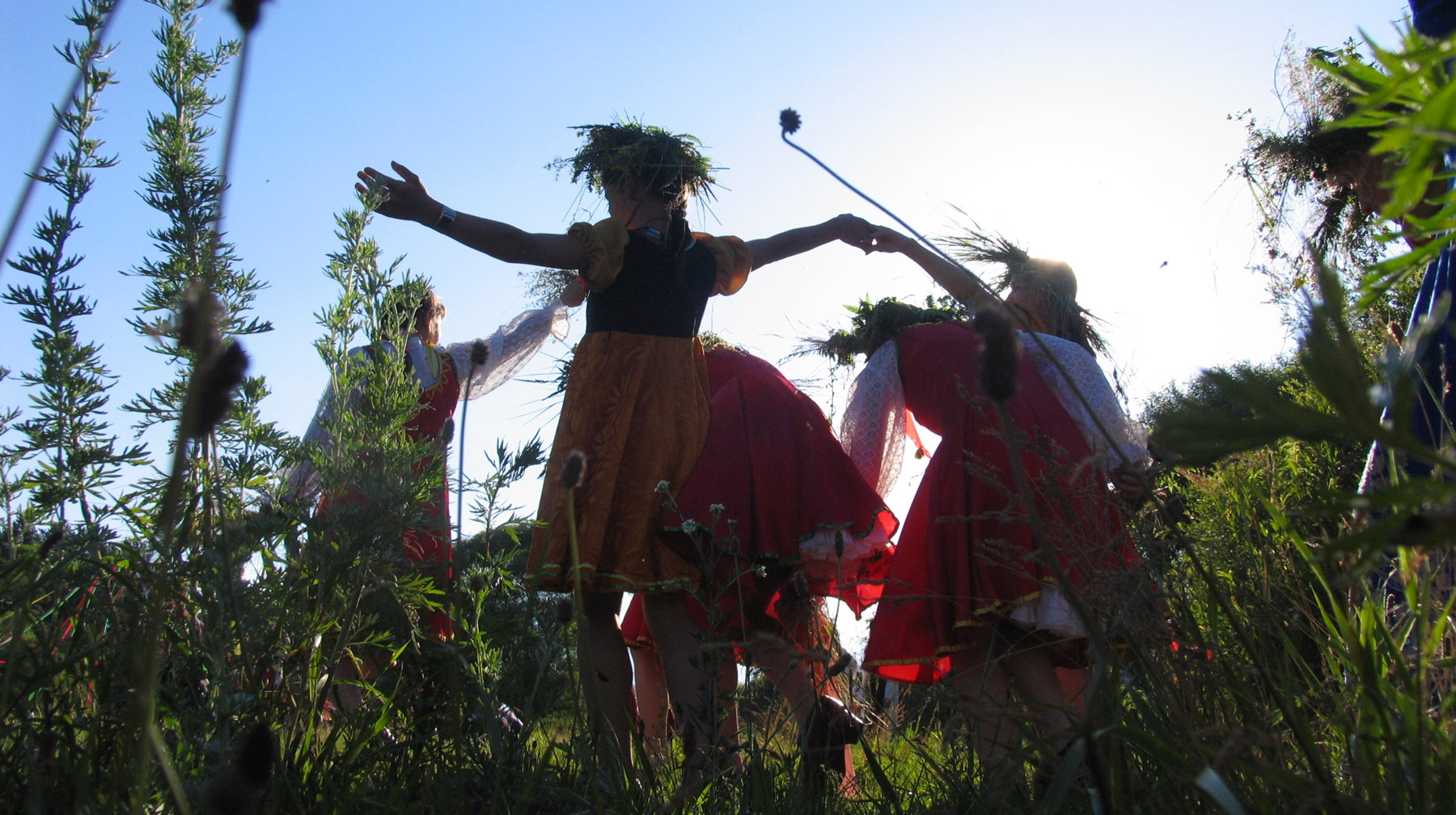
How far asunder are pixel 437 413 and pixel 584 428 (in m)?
1.74

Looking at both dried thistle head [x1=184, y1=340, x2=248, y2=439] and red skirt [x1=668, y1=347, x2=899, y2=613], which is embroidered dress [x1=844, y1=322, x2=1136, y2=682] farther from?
dried thistle head [x1=184, y1=340, x2=248, y2=439]

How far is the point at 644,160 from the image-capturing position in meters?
3.91

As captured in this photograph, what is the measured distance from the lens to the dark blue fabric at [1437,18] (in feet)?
6.14

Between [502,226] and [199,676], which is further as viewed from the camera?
[502,226]

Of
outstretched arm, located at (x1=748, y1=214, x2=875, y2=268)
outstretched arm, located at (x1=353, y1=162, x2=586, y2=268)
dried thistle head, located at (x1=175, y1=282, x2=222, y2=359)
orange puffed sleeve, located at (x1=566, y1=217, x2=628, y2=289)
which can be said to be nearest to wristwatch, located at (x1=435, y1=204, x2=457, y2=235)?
outstretched arm, located at (x1=353, y1=162, x2=586, y2=268)

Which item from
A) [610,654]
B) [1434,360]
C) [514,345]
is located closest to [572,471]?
[610,654]

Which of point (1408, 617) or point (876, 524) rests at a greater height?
point (876, 524)

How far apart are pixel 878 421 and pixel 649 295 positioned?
0.98m

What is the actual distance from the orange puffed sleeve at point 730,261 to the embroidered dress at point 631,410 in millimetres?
57

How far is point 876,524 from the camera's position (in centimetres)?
315

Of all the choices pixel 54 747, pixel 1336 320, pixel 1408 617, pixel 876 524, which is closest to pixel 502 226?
pixel 876 524

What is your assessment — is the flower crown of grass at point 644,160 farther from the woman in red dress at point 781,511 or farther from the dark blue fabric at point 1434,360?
the dark blue fabric at point 1434,360

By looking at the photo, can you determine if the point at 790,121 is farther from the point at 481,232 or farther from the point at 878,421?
the point at 878,421

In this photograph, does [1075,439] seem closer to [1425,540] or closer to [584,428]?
[584,428]
